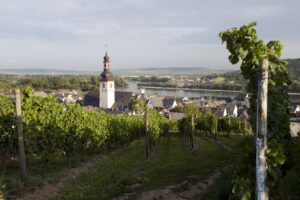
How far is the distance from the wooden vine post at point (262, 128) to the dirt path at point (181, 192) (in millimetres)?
8873

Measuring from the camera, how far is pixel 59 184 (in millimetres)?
19109

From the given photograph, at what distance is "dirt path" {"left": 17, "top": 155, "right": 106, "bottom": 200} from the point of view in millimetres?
16175

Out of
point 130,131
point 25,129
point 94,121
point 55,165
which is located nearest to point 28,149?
point 25,129

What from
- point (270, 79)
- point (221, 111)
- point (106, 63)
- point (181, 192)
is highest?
point (106, 63)

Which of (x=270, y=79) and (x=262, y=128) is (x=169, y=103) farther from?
(x=262, y=128)

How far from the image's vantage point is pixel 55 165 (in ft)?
88.2

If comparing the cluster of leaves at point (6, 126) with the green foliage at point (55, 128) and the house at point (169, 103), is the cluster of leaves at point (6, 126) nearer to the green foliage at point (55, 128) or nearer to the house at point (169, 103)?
the green foliage at point (55, 128)

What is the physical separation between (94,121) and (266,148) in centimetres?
2722

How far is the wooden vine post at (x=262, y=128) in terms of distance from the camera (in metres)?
6.66

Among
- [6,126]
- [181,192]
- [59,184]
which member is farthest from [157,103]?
[181,192]

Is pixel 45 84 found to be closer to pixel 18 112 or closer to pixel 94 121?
pixel 94 121

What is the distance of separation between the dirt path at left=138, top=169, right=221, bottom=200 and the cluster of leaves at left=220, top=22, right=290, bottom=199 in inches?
310

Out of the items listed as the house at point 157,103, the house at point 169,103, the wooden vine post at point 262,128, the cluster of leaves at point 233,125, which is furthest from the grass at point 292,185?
the house at point 169,103

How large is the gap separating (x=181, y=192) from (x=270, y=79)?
991cm
